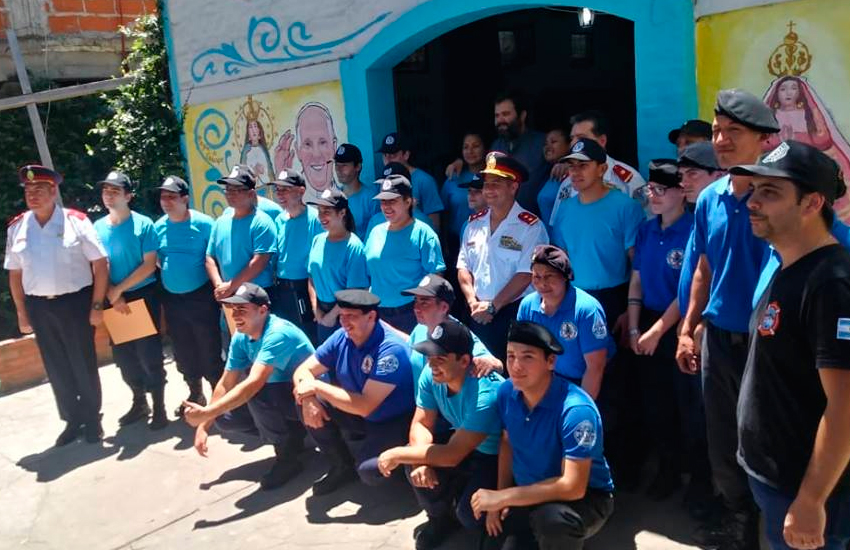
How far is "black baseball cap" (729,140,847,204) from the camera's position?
82.7 inches

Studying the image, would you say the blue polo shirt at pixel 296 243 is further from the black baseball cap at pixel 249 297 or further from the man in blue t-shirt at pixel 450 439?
the man in blue t-shirt at pixel 450 439

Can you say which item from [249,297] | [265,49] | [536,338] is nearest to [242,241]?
[249,297]

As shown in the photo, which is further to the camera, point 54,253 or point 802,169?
point 54,253

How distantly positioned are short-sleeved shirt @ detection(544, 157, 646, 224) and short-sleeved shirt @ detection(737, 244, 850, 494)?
198cm

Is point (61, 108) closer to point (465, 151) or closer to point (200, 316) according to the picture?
point (200, 316)

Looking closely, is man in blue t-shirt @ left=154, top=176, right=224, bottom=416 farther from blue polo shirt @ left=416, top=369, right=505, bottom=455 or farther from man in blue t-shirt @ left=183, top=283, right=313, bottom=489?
blue polo shirt @ left=416, top=369, right=505, bottom=455

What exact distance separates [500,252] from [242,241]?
6.88ft

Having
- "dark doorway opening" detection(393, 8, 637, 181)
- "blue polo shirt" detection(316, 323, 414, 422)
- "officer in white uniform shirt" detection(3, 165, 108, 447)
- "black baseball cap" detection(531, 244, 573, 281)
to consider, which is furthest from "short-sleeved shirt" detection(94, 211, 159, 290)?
"black baseball cap" detection(531, 244, 573, 281)

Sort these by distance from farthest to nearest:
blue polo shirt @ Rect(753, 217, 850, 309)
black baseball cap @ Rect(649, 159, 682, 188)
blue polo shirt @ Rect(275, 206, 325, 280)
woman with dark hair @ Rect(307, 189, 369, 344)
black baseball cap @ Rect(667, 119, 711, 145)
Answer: blue polo shirt @ Rect(275, 206, 325, 280), woman with dark hair @ Rect(307, 189, 369, 344), black baseball cap @ Rect(667, 119, 711, 145), black baseball cap @ Rect(649, 159, 682, 188), blue polo shirt @ Rect(753, 217, 850, 309)

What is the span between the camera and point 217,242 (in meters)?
5.50

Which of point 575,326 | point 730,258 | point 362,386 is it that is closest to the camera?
point 730,258

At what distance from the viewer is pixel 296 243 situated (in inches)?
211

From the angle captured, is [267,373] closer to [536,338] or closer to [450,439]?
[450,439]

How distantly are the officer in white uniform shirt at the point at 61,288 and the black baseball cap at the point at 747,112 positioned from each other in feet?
14.6
